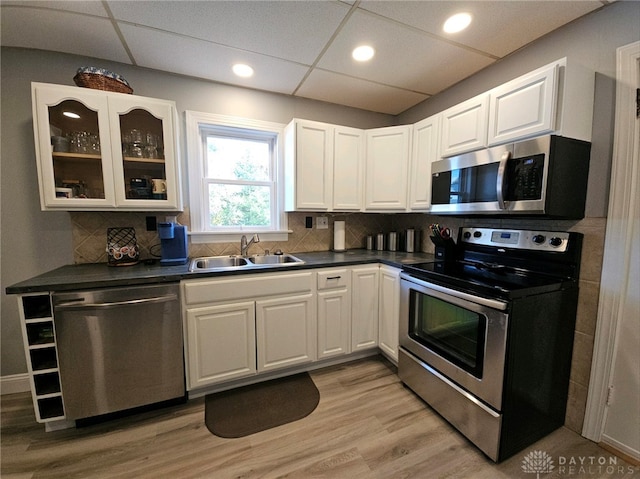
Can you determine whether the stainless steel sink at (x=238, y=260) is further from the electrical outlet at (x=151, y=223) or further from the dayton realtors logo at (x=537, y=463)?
the dayton realtors logo at (x=537, y=463)

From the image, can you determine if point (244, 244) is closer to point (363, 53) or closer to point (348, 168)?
point (348, 168)

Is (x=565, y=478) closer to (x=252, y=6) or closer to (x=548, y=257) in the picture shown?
(x=548, y=257)

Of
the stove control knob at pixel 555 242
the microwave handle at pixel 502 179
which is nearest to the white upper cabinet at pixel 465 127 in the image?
the microwave handle at pixel 502 179

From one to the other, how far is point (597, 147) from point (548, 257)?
2.18ft

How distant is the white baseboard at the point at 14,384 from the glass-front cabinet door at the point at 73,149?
1319 mm

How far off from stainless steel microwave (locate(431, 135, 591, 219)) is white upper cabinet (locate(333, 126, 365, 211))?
105 centimetres

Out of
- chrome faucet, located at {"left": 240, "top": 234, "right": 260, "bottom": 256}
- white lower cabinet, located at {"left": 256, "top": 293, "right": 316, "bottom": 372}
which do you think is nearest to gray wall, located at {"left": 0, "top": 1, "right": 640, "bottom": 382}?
chrome faucet, located at {"left": 240, "top": 234, "right": 260, "bottom": 256}

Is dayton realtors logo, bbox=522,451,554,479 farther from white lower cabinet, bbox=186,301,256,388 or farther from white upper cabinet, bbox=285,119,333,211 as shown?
white upper cabinet, bbox=285,119,333,211

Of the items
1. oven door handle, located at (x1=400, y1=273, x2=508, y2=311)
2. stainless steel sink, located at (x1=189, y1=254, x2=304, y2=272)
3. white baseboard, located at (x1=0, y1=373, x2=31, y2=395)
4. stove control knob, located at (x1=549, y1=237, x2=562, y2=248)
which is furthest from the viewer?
stainless steel sink, located at (x1=189, y1=254, x2=304, y2=272)

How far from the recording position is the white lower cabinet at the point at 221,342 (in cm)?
178

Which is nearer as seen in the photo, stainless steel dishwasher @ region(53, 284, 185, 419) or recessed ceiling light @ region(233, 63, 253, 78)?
stainless steel dishwasher @ region(53, 284, 185, 419)

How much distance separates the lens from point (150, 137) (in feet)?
6.39

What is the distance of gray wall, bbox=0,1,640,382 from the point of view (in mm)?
1440

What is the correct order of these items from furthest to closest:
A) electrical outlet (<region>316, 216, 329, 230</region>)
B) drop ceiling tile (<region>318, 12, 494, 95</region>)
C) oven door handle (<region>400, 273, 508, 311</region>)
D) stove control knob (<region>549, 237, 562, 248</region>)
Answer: electrical outlet (<region>316, 216, 329, 230</region>) → drop ceiling tile (<region>318, 12, 494, 95</region>) → stove control knob (<region>549, 237, 562, 248</region>) → oven door handle (<region>400, 273, 508, 311</region>)
